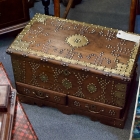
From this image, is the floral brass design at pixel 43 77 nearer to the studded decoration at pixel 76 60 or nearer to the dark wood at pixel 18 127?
the studded decoration at pixel 76 60

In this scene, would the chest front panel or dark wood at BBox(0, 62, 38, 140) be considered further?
the chest front panel

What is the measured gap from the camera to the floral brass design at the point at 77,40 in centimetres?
183

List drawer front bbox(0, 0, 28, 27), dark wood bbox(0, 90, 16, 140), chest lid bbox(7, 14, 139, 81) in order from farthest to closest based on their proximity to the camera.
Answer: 1. drawer front bbox(0, 0, 28, 27)
2. chest lid bbox(7, 14, 139, 81)
3. dark wood bbox(0, 90, 16, 140)

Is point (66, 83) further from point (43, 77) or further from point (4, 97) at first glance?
point (4, 97)

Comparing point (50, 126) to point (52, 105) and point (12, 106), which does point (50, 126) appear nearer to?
point (52, 105)

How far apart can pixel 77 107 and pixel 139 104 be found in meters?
0.43

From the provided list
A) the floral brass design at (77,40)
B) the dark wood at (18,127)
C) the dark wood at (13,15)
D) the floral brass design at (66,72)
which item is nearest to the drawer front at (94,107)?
the floral brass design at (66,72)

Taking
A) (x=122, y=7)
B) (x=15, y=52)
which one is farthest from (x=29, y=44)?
(x=122, y=7)

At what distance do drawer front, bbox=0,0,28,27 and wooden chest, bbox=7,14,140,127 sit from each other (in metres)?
0.38

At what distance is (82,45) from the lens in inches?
72.1

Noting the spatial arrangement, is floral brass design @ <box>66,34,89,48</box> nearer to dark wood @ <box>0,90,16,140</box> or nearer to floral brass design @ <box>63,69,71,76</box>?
floral brass design @ <box>63,69,71,76</box>

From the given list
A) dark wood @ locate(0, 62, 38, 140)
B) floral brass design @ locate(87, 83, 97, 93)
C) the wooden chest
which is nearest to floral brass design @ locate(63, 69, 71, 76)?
the wooden chest

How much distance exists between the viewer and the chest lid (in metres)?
1.71

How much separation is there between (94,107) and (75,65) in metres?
0.29
